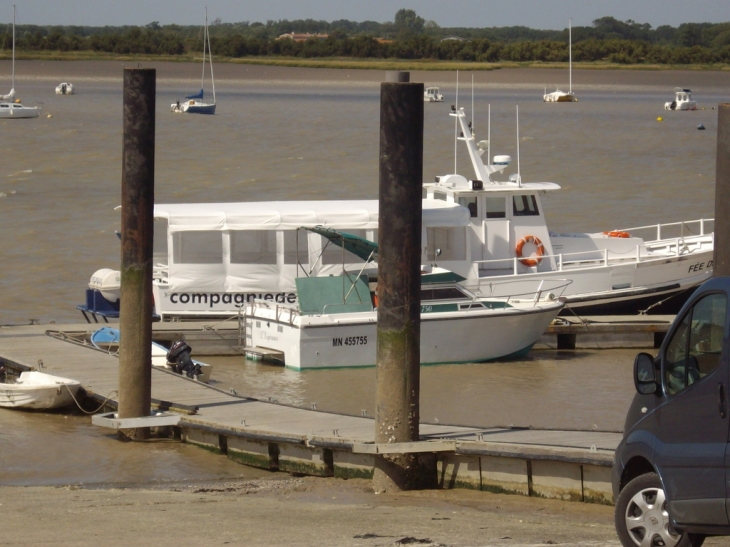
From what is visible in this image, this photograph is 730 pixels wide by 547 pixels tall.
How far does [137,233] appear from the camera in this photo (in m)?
11.9

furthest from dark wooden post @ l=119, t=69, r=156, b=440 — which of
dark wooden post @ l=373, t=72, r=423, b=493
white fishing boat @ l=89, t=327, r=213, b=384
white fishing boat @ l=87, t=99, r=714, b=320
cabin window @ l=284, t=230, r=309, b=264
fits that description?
cabin window @ l=284, t=230, r=309, b=264

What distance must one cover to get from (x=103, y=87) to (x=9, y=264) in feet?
315

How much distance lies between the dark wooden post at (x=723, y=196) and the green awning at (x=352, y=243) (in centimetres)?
959

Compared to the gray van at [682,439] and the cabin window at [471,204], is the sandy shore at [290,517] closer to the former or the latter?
the gray van at [682,439]

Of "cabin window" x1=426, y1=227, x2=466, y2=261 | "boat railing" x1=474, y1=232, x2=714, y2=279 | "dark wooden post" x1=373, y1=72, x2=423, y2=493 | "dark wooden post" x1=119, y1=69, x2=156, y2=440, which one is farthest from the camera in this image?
"boat railing" x1=474, y1=232, x2=714, y2=279

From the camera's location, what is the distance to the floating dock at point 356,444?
982cm

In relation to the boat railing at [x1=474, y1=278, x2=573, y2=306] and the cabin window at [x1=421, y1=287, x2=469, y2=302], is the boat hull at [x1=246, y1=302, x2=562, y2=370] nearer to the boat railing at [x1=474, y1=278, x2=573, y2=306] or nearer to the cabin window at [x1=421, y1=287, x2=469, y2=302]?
the cabin window at [x1=421, y1=287, x2=469, y2=302]

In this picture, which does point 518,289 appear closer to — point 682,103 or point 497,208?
point 497,208

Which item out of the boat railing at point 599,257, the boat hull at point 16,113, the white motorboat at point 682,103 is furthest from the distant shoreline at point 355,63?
the boat railing at point 599,257

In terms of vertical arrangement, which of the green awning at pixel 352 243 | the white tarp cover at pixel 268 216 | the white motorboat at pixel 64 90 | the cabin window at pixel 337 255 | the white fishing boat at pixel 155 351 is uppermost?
the white motorboat at pixel 64 90

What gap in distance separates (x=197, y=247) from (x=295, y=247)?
1.53 meters

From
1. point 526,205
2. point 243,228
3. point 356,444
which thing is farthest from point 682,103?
point 356,444

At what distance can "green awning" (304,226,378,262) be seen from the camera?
18.0 metres

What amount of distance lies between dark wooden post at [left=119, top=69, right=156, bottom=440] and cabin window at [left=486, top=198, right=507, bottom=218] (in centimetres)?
950
